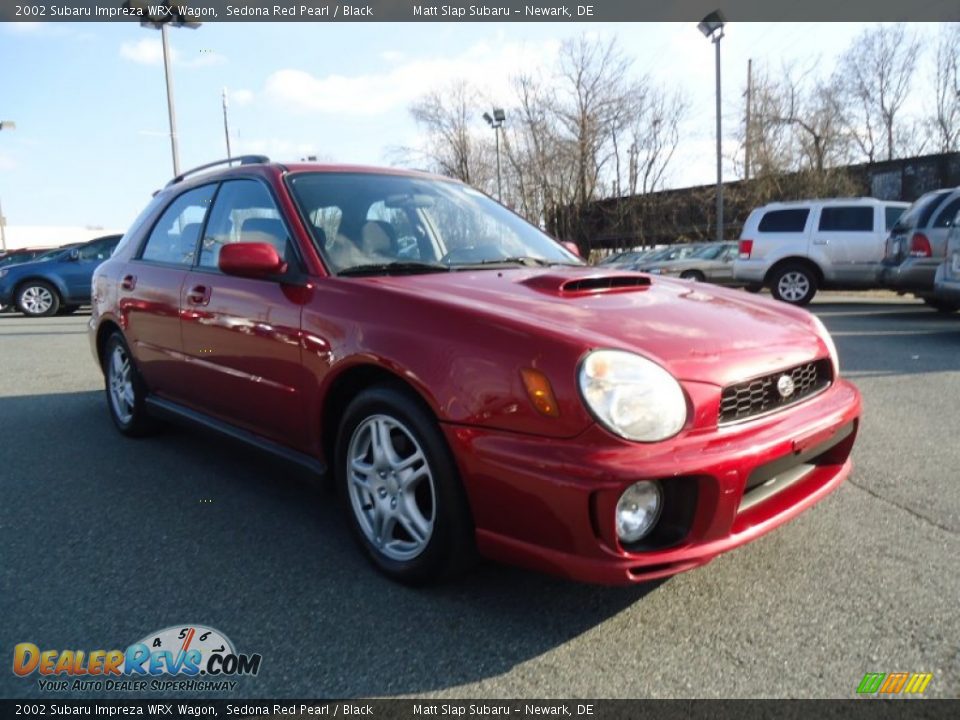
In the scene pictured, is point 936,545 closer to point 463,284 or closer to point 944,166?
point 463,284

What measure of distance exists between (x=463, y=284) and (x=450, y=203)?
1.06m

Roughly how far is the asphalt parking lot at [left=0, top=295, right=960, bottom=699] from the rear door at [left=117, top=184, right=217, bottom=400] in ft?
1.93

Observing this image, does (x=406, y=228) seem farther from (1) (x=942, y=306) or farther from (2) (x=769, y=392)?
(1) (x=942, y=306)

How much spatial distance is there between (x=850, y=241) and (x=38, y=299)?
1617 centimetres

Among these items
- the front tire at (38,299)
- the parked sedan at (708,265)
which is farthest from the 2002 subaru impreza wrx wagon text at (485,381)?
the parked sedan at (708,265)

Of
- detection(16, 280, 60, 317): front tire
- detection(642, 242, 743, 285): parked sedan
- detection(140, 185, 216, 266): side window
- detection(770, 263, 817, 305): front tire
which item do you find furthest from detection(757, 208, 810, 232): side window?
detection(16, 280, 60, 317): front tire

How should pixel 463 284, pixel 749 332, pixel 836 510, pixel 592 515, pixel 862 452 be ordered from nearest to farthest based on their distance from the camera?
1. pixel 592 515
2. pixel 749 332
3. pixel 463 284
4. pixel 836 510
5. pixel 862 452

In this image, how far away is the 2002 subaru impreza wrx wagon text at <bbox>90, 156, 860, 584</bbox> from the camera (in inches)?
79.5

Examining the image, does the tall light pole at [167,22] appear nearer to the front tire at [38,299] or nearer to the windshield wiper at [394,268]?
the front tire at [38,299]

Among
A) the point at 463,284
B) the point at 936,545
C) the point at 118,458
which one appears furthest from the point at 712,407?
the point at 118,458

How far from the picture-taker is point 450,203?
11.7ft

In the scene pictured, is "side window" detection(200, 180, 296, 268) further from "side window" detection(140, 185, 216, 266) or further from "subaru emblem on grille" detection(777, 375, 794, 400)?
"subaru emblem on grille" detection(777, 375, 794, 400)

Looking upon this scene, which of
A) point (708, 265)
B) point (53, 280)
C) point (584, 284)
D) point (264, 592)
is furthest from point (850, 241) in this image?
point (53, 280)

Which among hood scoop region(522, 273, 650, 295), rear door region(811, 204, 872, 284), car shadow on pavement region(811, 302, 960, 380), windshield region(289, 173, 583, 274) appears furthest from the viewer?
rear door region(811, 204, 872, 284)
